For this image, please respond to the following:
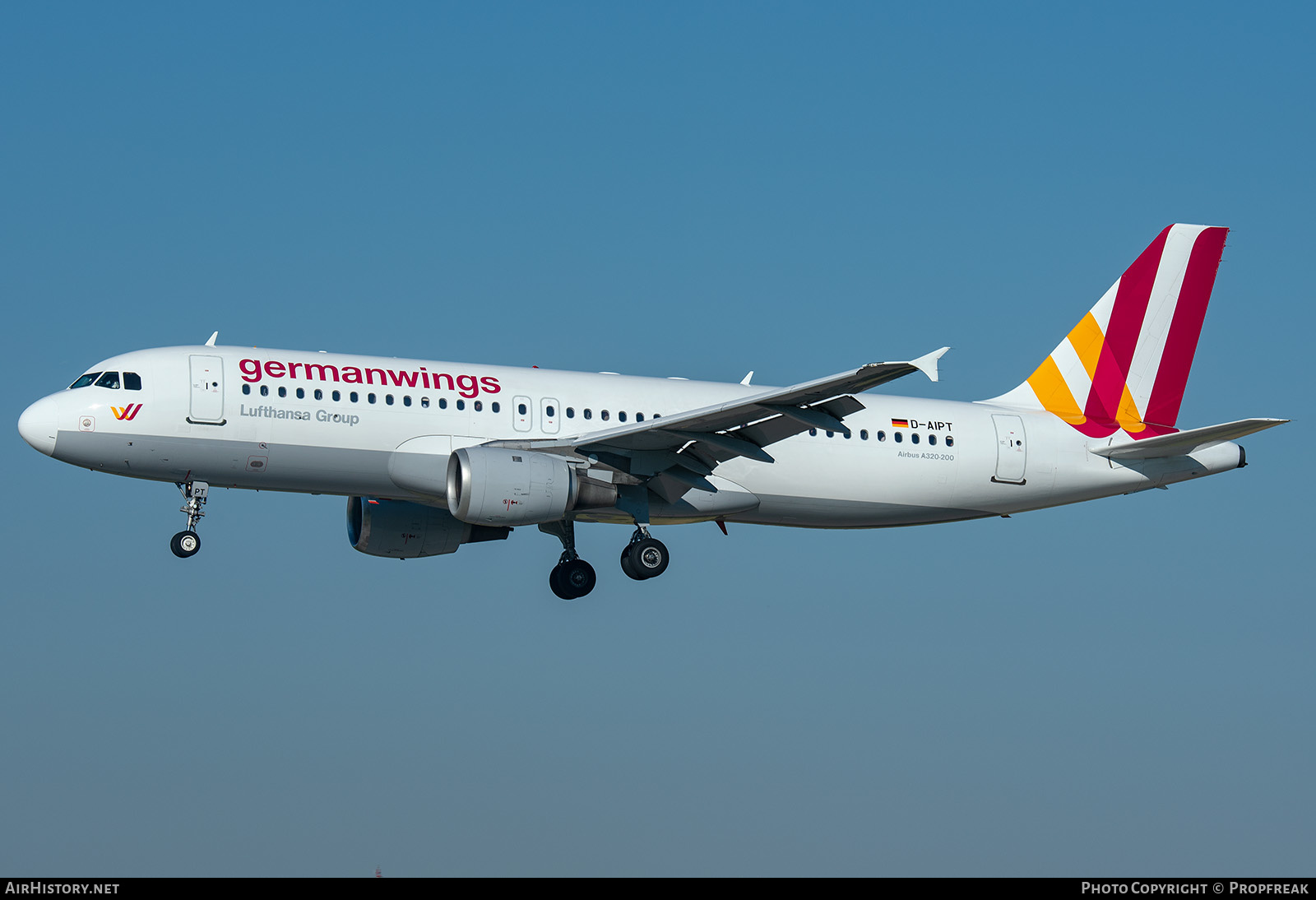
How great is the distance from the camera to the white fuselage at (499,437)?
34.1 m

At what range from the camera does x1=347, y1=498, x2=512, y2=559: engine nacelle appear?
39531 mm

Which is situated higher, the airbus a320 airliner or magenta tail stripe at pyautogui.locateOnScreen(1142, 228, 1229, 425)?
magenta tail stripe at pyautogui.locateOnScreen(1142, 228, 1229, 425)

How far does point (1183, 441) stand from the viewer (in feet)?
125

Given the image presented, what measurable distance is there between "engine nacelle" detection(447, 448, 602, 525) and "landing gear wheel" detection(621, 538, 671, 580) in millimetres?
2680

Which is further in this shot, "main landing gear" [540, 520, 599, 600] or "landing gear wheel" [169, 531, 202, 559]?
"main landing gear" [540, 520, 599, 600]

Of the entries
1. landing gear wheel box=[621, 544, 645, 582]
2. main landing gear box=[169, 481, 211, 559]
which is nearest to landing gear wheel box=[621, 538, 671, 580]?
landing gear wheel box=[621, 544, 645, 582]

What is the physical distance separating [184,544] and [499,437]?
6867mm

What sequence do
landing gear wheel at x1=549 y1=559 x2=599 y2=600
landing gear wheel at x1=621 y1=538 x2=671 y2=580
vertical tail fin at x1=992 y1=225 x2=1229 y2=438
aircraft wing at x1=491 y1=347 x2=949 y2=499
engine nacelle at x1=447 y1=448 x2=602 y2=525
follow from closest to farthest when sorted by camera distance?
aircraft wing at x1=491 y1=347 x2=949 y2=499, engine nacelle at x1=447 y1=448 x2=602 y2=525, landing gear wheel at x1=621 y1=538 x2=671 y2=580, landing gear wheel at x1=549 y1=559 x2=599 y2=600, vertical tail fin at x1=992 y1=225 x2=1229 y2=438

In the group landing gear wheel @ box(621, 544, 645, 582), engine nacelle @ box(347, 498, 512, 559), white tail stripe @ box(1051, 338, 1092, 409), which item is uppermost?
white tail stripe @ box(1051, 338, 1092, 409)

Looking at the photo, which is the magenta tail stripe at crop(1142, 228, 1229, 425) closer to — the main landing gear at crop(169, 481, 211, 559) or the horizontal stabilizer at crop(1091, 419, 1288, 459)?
the horizontal stabilizer at crop(1091, 419, 1288, 459)
